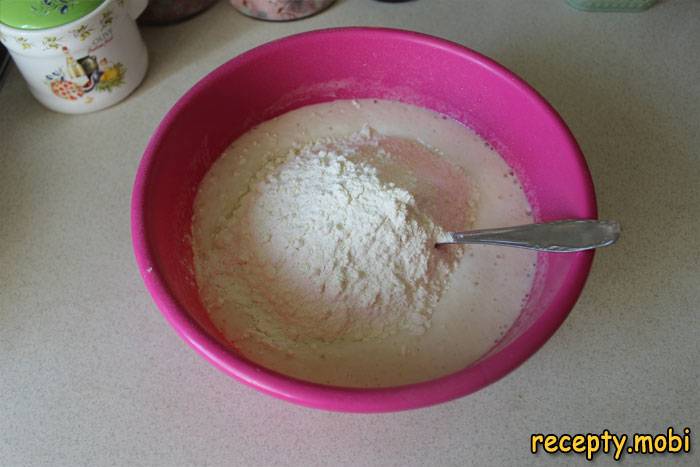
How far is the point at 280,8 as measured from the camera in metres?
1.09

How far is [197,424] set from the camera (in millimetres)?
715

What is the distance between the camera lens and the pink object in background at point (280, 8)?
109 centimetres

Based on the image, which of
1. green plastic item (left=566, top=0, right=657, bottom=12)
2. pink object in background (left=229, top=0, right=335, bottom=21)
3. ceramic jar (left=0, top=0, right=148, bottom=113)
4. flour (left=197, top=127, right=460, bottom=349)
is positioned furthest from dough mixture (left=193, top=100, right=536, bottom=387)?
green plastic item (left=566, top=0, right=657, bottom=12)

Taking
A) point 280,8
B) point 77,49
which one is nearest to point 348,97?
point 280,8

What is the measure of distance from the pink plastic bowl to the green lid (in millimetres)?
242

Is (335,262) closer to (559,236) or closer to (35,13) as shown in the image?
(559,236)

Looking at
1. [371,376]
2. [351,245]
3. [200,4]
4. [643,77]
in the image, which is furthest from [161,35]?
[643,77]

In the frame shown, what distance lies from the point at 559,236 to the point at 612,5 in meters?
0.69

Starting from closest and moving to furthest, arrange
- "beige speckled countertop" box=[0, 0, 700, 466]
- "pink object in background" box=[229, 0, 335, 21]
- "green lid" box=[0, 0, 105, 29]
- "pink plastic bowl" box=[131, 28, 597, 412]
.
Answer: "pink plastic bowl" box=[131, 28, 597, 412], "beige speckled countertop" box=[0, 0, 700, 466], "green lid" box=[0, 0, 105, 29], "pink object in background" box=[229, 0, 335, 21]

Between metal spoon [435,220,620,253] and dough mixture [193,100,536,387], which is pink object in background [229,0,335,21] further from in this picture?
metal spoon [435,220,620,253]

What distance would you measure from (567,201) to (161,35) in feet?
2.72

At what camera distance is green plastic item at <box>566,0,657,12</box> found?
111cm

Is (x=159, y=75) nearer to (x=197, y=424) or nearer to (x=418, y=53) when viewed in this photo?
(x=418, y=53)

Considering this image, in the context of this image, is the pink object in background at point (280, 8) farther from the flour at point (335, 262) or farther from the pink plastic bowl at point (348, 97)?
the flour at point (335, 262)
